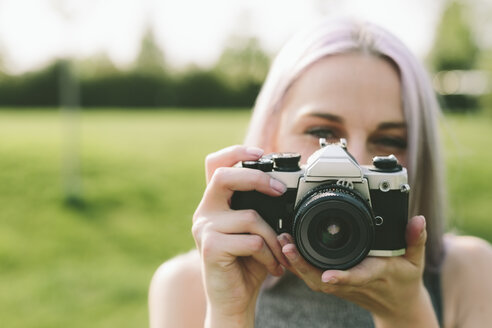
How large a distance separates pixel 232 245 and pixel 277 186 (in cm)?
21

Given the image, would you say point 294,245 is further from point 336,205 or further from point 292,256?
point 336,205

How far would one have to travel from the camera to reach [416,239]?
146 centimetres

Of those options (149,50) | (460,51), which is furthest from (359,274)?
(149,50)

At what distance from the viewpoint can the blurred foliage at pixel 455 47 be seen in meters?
29.5

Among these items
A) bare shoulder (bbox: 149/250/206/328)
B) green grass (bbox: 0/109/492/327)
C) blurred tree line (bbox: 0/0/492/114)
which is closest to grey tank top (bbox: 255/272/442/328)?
bare shoulder (bbox: 149/250/206/328)

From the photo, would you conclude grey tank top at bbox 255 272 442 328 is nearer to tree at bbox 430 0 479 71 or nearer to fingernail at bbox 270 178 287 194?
fingernail at bbox 270 178 287 194

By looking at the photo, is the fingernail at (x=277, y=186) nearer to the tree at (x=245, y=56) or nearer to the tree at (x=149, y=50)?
the tree at (x=245, y=56)

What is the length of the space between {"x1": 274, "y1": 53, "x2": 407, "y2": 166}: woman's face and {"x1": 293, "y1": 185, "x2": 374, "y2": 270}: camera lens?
372 millimetres

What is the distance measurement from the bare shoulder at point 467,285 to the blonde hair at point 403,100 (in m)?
0.06

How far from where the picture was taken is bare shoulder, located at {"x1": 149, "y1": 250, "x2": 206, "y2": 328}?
5.68 feet

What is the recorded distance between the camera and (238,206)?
1.60 meters

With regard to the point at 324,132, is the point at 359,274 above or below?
below

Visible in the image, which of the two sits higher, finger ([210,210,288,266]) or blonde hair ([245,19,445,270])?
blonde hair ([245,19,445,270])

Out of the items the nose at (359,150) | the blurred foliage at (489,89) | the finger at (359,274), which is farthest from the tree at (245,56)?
the finger at (359,274)
